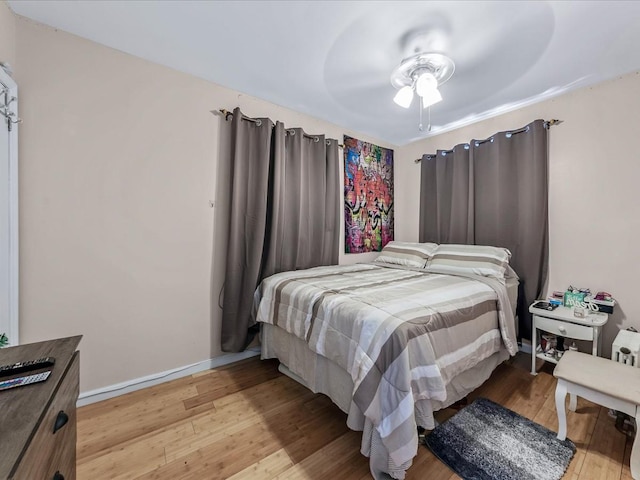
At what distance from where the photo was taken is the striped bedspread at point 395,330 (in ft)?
3.90

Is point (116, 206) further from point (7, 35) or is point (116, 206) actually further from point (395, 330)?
point (395, 330)

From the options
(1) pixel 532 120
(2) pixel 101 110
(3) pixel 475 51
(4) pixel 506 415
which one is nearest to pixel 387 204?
(1) pixel 532 120

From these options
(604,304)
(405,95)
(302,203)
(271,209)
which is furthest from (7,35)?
(604,304)

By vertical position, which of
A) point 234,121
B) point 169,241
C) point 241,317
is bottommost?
point 241,317

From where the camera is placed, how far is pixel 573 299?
2154 millimetres

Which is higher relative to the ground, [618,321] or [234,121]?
[234,121]

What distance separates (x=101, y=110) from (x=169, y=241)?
1.00m

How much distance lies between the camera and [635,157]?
2.02 m

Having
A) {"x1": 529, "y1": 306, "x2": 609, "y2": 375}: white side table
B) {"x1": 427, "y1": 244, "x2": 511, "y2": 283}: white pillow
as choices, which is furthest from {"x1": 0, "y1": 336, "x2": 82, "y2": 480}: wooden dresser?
{"x1": 529, "y1": 306, "x2": 609, "y2": 375}: white side table

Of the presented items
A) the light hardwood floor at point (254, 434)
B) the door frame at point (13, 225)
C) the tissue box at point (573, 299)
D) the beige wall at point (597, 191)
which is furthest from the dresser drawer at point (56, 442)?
the beige wall at point (597, 191)

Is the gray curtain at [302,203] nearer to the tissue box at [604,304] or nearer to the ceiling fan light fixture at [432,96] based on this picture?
the ceiling fan light fixture at [432,96]

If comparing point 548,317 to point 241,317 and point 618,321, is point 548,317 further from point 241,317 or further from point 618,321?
point 241,317

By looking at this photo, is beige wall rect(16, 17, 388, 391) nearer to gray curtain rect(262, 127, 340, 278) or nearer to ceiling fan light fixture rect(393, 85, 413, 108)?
gray curtain rect(262, 127, 340, 278)

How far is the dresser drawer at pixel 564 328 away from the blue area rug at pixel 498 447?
773 mm
